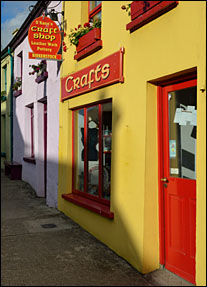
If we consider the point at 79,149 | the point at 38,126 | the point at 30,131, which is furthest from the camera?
the point at 30,131

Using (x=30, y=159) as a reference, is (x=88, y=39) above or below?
above

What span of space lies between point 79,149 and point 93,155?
663 mm

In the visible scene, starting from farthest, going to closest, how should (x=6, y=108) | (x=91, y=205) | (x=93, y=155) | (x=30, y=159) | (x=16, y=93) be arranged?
1. (x=6, y=108)
2. (x=16, y=93)
3. (x=30, y=159)
4. (x=93, y=155)
5. (x=91, y=205)

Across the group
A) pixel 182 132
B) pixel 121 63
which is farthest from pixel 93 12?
pixel 182 132

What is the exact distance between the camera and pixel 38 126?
8.37 m

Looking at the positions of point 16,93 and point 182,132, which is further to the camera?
point 16,93

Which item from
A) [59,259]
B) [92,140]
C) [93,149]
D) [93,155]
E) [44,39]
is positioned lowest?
[59,259]

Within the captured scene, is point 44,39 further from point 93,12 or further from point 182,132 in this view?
point 182,132

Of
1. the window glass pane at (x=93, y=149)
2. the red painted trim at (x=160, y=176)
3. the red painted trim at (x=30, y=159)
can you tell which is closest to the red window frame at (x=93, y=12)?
the window glass pane at (x=93, y=149)

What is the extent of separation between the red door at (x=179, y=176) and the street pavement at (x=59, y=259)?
0.81 feet

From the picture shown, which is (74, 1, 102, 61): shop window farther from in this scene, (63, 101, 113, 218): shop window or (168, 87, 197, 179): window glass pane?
(168, 87, 197, 179): window glass pane

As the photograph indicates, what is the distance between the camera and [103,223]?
15.3ft

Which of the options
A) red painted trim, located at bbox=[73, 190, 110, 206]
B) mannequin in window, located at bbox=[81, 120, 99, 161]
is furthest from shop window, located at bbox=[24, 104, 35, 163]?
mannequin in window, located at bbox=[81, 120, 99, 161]

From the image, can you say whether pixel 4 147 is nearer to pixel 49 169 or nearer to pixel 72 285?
pixel 49 169
